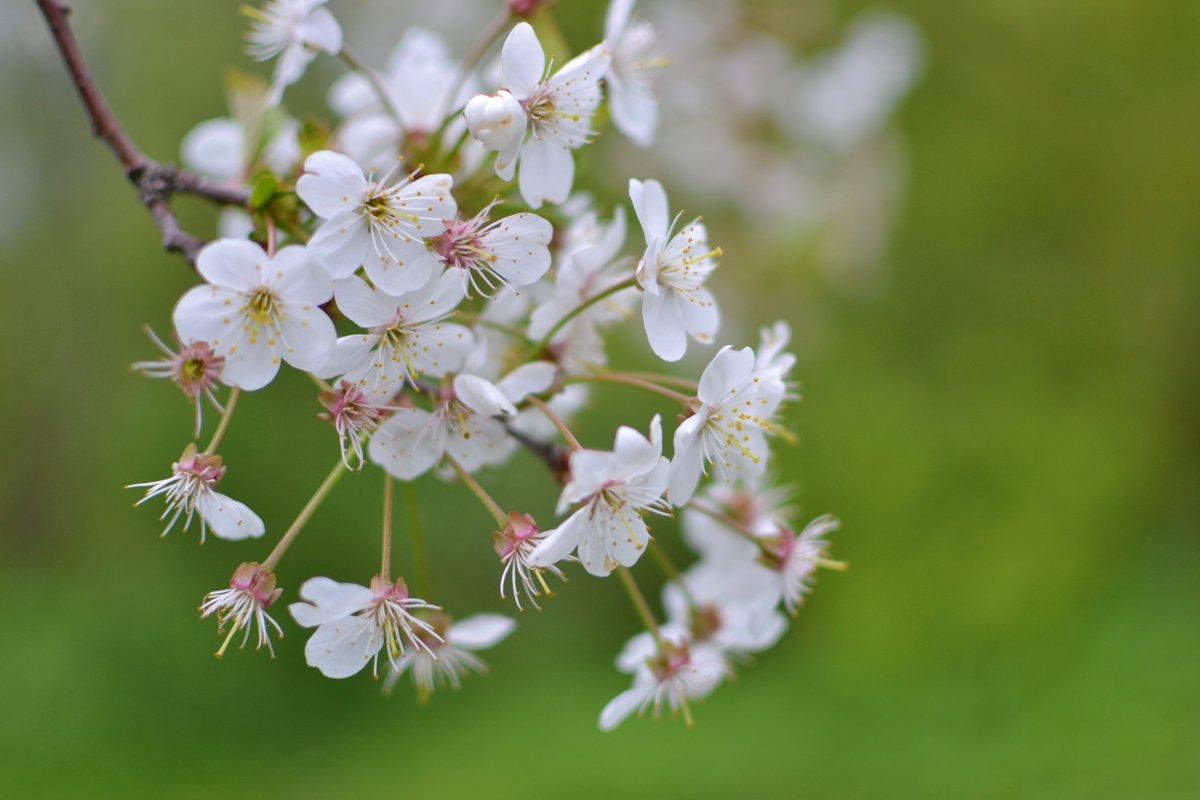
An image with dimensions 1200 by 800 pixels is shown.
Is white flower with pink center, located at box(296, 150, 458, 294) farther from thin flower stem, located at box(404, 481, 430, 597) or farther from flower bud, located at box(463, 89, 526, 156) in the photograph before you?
thin flower stem, located at box(404, 481, 430, 597)

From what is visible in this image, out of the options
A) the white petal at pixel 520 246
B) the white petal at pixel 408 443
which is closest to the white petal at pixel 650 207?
the white petal at pixel 520 246

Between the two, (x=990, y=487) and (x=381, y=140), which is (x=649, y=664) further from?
(x=990, y=487)

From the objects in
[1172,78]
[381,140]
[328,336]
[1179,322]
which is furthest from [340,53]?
[1179,322]

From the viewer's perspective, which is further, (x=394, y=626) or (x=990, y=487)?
(x=990, y=487)

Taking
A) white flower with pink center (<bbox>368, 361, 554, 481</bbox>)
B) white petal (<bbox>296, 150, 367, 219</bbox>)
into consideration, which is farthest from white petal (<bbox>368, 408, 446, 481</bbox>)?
white petal (<bbox>296, 150, 367, 219</bbox>)

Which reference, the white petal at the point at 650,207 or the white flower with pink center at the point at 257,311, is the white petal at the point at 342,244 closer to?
the white flower with pink center at the point at 257,311
